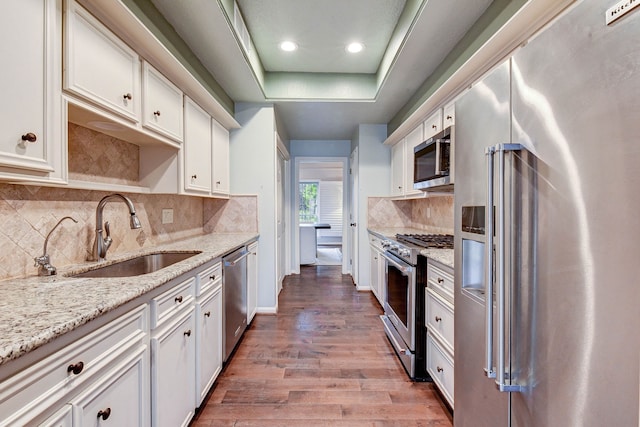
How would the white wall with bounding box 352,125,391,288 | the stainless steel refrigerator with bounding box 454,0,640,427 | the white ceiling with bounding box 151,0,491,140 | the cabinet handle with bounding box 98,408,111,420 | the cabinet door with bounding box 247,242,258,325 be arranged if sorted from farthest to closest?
the white wall with bounding box 352,125,391,288
the cabinet door with bounding box 247,242,258,325
the white ceiling with bounding box 151,0,491,140
the cabinet handle with bounding box 98,408,111,420
the stainless steel refrigerator with bounding box 454,0,640,427

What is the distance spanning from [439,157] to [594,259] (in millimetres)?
1430

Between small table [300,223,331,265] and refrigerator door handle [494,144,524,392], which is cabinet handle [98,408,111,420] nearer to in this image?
refrigerator door handle [494,144,524,392]

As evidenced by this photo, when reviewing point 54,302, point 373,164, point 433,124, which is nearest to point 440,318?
point 433,124

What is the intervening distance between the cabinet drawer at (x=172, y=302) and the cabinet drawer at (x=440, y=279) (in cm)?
144

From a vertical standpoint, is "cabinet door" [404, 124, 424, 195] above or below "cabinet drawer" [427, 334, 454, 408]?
above

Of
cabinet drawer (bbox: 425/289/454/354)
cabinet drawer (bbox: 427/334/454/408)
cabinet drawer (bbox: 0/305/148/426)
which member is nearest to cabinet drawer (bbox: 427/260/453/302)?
cabinet drawer (bbox: 425/289/454/354)

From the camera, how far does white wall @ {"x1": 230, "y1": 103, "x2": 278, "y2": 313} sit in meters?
3.24

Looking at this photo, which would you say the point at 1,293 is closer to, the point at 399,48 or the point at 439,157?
the point at 439,157

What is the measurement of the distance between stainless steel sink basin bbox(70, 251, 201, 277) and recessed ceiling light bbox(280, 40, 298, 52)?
2005 millimetres

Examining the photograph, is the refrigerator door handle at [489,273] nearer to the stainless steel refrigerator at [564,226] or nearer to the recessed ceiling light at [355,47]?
the stainless steel refrigerator at [564,226]

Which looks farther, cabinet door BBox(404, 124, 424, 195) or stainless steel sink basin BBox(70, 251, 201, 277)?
cabinet door BBox(404, 124, 424, 195)

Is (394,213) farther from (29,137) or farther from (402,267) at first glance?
(29,137)

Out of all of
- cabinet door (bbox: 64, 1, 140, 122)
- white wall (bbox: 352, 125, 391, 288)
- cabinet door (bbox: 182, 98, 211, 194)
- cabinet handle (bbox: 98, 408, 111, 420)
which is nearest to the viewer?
cabinet handle (bbox: 98, 408, 111, 420)

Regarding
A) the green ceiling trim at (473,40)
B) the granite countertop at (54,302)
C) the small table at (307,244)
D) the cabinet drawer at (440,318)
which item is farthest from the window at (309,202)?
the granite countertop at (54,302)
